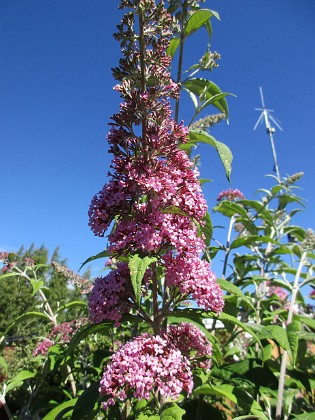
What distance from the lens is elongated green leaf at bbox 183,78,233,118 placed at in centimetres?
251

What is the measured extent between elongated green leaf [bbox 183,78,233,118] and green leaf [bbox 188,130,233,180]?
0.41 metres

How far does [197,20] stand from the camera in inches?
94.3

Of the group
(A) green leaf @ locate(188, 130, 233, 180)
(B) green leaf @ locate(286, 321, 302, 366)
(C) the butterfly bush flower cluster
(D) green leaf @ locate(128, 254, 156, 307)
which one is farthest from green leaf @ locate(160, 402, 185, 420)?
(A) green leaf @ locate(188, 130, 233, 180)

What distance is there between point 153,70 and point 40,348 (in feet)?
10.1

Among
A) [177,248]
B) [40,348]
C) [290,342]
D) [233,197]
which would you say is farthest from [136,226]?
[233,197]

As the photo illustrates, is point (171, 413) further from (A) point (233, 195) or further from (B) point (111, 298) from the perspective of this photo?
(A) point (233, 195)

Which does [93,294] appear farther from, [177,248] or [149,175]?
[149,175]

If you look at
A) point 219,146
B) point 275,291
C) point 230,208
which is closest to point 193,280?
point 219,146

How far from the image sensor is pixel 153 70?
6.08 feet

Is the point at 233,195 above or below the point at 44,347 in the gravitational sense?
above

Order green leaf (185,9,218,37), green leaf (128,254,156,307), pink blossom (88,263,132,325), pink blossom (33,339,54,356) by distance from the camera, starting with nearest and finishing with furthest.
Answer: green leaf (128,254,156,307)
pink blossom (88,263,132,325)
green leaf (185,9,218,37)
pink blossom (33,339,54,356)

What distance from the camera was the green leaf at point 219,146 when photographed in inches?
76.0

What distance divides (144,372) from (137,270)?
0.45m

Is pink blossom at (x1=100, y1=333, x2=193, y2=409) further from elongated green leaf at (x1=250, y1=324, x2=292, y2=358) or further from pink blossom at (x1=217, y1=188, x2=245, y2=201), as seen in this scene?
pink blossom at (x1=217, y1=188, x2=245, y2=201)
